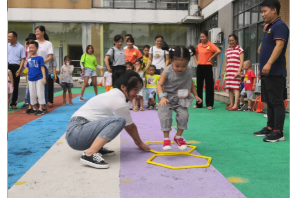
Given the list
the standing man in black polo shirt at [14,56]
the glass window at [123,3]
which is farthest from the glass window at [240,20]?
the standing man in black polo shirt at [14,56]

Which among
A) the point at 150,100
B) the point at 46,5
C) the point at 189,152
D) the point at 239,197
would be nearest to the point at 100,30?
the point at 46,5

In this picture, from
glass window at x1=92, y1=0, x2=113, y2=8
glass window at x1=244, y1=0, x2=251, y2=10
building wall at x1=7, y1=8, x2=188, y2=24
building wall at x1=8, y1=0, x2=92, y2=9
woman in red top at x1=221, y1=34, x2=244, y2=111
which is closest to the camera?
woman in red top at x1=221, y1=34, x2=244, y2=111

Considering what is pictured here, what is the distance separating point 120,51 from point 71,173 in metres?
4.61

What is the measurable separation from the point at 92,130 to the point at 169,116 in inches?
40.4

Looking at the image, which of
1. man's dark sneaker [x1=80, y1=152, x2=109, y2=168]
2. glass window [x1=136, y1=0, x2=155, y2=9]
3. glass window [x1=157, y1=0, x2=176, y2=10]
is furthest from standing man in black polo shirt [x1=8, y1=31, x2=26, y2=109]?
glass window [x1=157, y1=0, x2=176, y2=10]

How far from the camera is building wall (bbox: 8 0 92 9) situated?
1814 centimetres

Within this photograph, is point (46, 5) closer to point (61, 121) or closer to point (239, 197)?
point (61, 121)

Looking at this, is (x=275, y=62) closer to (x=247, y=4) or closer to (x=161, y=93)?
(x=161, y=93)

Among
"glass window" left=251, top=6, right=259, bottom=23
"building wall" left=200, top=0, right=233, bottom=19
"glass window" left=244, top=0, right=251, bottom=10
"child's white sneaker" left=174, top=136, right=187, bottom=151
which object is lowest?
"child's white sneaker" left=174, top=136, right=187, bottom=151

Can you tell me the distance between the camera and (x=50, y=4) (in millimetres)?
18312

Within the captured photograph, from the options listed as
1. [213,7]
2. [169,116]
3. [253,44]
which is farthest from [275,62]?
[213,7]

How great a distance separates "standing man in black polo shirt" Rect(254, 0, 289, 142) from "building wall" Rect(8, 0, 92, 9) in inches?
632

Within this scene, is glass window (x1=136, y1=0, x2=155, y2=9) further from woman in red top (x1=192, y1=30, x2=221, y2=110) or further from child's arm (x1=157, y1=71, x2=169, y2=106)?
child's arm (x1=157, y1=71, x2=169, y2=106)
